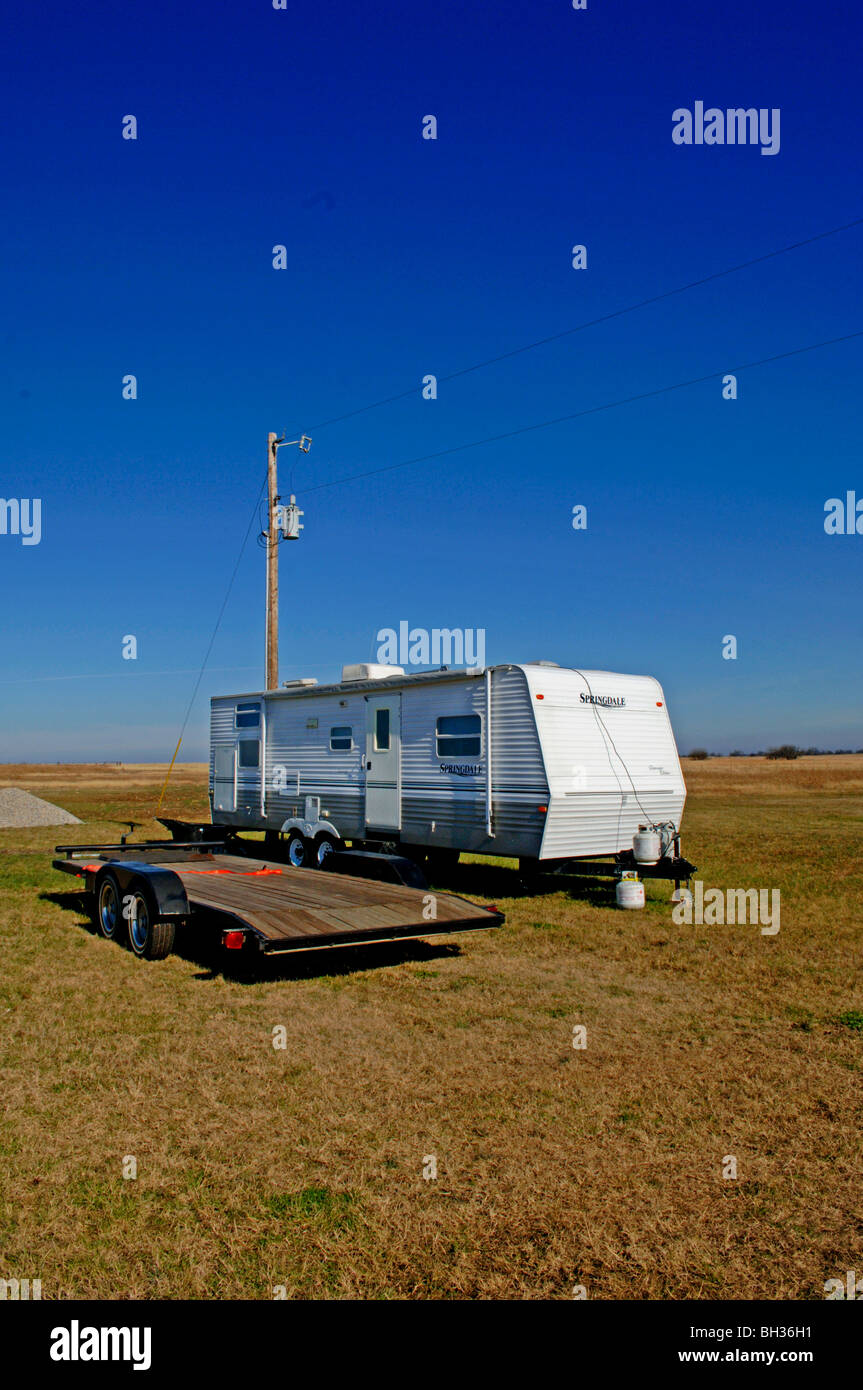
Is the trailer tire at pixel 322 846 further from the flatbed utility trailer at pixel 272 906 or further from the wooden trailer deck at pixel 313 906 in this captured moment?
the wooden trailer deck at pixel 313 906

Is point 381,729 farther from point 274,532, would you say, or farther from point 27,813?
point 27,813

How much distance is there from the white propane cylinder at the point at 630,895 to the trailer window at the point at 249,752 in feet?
27.4

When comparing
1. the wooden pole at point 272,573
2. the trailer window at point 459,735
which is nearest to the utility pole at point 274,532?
the wooden pole at point 272,573

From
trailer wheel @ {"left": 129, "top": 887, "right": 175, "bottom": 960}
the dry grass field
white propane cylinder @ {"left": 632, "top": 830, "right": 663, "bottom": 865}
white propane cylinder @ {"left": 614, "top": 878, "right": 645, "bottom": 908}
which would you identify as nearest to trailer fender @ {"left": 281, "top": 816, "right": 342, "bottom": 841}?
white propane cylinder @ {"left": 614, "top": 878, "right": 645, "bottom": 908}

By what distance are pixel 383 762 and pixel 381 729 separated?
22.1 inches

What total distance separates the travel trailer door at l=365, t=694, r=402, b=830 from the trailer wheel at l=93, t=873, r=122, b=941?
5249 millimetres

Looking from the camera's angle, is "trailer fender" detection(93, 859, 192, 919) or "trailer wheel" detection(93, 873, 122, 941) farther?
"trailer wheel" detection(93, 873, 122, 941)

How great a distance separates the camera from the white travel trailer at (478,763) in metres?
13.1

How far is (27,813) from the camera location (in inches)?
1088

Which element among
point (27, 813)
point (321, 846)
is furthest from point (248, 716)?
point (27, 813)

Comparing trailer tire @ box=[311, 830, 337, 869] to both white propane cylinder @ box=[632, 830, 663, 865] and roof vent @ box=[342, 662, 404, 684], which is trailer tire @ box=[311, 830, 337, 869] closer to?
roof vent @ box=[342, 662, 404, 684]

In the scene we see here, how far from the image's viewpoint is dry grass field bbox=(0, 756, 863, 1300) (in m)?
3.96

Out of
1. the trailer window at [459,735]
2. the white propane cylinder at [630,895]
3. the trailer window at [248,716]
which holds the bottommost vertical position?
the white propane cylinder at [630,895]
